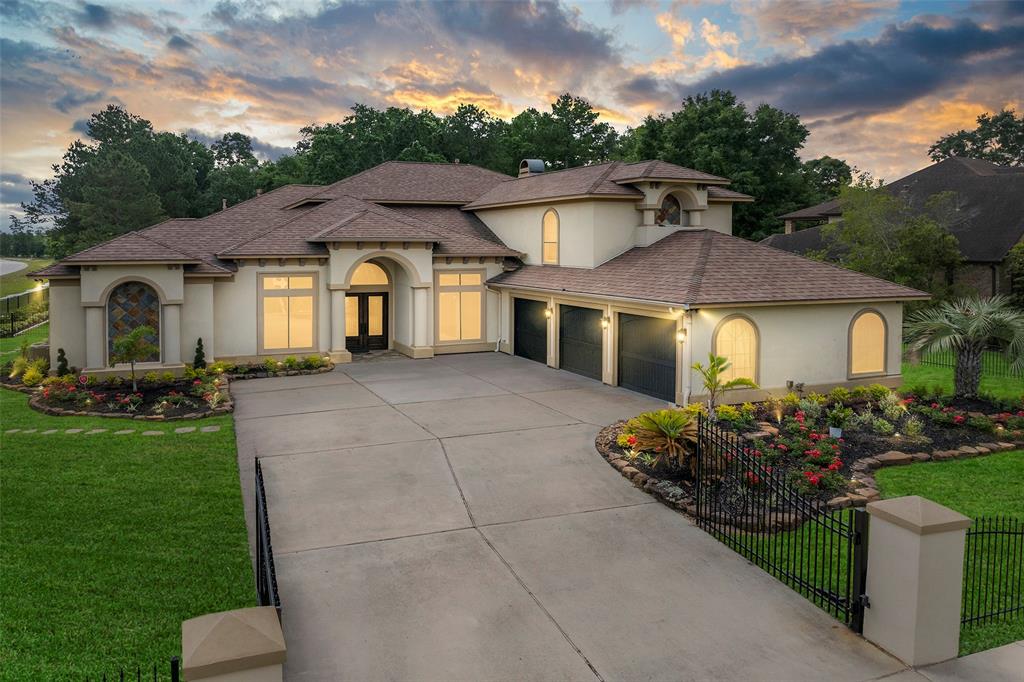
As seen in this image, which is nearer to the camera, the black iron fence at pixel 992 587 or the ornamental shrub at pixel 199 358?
the black iron fence at pixel 992 587

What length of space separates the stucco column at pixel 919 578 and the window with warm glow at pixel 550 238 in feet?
60.9

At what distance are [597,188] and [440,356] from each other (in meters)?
8.00

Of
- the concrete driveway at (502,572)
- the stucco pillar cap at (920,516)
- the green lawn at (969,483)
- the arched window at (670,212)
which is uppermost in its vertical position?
the arched window at (670,212)

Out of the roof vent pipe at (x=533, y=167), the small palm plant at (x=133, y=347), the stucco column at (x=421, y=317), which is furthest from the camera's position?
the roof vent pipe at (x=533, y=167)

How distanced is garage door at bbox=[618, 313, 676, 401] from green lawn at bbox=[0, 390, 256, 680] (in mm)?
10243

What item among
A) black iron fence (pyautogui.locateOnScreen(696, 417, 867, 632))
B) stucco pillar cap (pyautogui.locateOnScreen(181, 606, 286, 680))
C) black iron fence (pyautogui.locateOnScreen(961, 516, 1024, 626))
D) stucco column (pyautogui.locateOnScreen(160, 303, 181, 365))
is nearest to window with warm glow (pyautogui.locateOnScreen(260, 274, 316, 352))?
stucco column (pyautogui.locateOnScreen(160, 303, 181, 365))

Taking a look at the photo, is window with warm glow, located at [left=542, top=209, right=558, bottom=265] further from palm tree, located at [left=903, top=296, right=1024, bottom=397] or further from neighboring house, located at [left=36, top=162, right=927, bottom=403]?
palm tree, located at [left=903, top=296, right=1024, bottom=397]

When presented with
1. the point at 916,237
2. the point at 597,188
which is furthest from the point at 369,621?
the point at 916,237

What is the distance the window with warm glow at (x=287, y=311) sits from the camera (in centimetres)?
2344

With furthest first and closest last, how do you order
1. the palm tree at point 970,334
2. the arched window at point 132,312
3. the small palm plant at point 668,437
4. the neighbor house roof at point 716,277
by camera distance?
the arched window at point 132,312 < the neighbor house roof at point 716,277 < the palm tree at point 970,334 < the small palm plant at point 668,437

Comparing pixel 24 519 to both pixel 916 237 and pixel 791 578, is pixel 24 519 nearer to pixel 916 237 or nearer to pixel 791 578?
pixel 791 578

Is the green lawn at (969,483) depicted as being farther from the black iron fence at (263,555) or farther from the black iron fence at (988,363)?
the black iron fence at (988,363)

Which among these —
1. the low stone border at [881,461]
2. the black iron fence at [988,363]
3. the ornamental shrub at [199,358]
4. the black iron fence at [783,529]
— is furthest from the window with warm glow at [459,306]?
the low stone border at [881,461]

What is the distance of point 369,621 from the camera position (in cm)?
731
